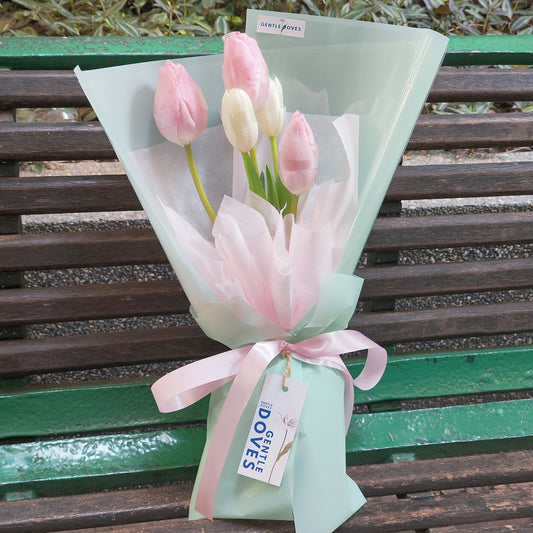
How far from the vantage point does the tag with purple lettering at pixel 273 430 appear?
0.80 m

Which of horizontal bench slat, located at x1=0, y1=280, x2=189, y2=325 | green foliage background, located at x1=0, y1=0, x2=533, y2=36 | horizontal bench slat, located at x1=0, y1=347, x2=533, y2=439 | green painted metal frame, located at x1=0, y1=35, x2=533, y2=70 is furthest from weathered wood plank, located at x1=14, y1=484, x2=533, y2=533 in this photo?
green foliage background, located at x1=0, y1=0, x2=533, y2=36

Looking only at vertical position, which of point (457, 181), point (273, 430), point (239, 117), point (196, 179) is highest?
point (239, 117)

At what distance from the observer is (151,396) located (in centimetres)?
114

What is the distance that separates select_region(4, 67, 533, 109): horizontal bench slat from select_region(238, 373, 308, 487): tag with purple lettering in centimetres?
62

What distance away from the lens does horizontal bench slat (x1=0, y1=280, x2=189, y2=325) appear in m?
1.09

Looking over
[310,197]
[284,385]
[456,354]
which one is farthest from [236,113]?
[456,354]

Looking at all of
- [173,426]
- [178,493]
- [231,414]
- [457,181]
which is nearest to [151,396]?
[173,426]

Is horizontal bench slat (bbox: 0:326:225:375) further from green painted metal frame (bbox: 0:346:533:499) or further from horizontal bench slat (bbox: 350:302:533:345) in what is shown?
horizontal bench slat (bbox: 350:302:533:345)

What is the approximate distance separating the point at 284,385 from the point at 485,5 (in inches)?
61.2

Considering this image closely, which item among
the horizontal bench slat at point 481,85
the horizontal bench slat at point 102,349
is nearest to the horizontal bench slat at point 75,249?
the horizontal bench slat at point 102,349

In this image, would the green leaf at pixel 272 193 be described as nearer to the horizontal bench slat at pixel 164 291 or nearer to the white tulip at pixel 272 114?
the white tulip at pixel 272 114

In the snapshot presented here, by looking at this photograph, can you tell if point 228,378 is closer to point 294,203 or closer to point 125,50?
point 294,203

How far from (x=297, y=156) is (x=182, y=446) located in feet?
1.77

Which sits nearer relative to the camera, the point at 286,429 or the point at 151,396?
the point at 286,429
